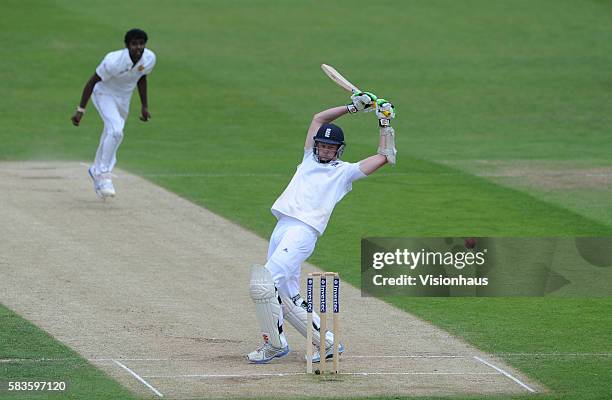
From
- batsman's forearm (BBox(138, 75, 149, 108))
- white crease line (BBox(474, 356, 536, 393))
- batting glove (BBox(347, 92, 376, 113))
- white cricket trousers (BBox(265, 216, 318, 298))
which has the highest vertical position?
batting glove (BBox(347, 92, 376, 113))

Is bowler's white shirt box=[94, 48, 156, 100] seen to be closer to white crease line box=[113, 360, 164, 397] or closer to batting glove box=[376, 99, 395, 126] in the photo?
batting glove box=[376, 99, 395, 126]

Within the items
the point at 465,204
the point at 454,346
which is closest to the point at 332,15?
the point at 465,204

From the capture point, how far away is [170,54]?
2861 centimetres

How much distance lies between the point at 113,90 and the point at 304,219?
23.3 feet

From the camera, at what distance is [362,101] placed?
32.0 ft

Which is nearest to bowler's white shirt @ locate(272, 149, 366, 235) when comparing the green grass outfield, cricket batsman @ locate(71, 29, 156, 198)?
the green grass outfield

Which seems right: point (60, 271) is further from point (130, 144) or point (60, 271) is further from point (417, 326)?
point (130, 144)

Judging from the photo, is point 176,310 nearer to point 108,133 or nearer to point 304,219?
point 304,219

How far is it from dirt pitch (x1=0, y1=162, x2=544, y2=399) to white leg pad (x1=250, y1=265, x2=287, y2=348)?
0.21 metres

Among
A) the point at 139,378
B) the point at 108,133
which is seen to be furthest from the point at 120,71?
the point at 139,378

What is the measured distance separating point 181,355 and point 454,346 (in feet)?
6.80

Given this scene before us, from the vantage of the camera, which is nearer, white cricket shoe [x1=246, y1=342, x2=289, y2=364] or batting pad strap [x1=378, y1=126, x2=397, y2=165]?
white cricket shoe [x1=246, y1=342, x2=289, y2=364]

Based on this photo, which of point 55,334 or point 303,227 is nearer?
point 303,227

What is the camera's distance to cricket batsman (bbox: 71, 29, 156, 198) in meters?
15.4
